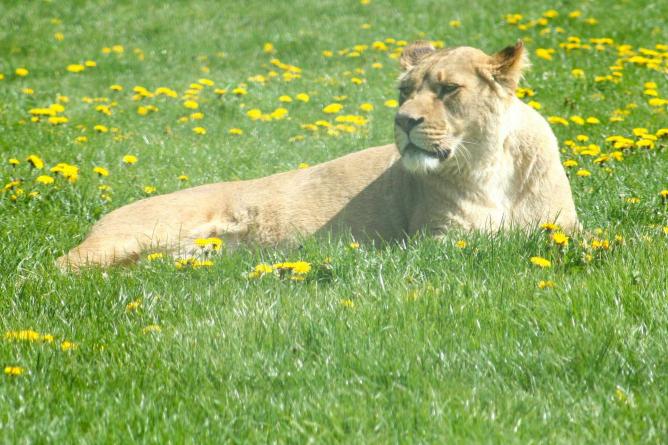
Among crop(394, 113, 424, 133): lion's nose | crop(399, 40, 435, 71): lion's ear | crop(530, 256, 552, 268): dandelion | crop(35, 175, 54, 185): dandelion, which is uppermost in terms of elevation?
crop(399, 40, 435, 71): lion's ear

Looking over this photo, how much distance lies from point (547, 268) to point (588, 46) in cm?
732

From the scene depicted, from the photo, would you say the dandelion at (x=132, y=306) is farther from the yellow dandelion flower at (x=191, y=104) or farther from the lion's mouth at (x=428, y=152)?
the yellow dandelion flower at (x=191, y=104)

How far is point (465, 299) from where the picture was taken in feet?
14.2

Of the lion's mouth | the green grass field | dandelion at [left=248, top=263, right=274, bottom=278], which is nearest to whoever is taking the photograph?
the green grass field

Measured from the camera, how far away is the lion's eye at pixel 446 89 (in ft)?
18.7

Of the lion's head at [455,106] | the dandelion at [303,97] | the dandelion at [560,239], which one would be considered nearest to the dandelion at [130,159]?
the dandelion at [303,97]

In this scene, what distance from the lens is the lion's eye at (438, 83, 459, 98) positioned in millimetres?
Answer: 5688

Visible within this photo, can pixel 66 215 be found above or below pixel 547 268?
below

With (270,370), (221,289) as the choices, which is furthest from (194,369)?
(221,289)

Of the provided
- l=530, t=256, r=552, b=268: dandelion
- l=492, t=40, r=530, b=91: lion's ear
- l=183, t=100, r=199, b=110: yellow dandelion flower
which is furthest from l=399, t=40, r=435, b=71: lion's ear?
l=183, t=100, r=199, b=110: yellow dandelion flower

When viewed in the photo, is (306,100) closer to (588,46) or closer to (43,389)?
(588,46)

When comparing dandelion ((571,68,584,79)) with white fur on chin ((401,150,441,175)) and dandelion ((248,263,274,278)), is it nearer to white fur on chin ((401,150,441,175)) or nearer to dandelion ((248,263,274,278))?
white fur on chin ((401,150,441,175))

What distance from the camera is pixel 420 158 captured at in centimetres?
567

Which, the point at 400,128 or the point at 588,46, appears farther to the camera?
the point at 588,46
